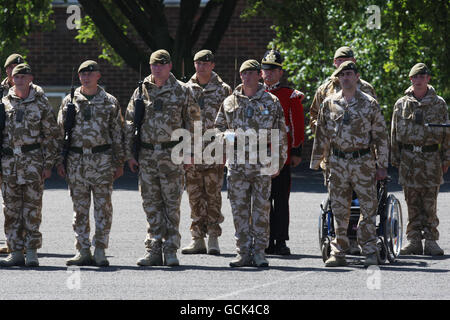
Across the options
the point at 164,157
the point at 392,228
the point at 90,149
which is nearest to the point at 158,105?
the point at 164,157

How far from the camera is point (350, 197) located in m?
Answer: 10.7

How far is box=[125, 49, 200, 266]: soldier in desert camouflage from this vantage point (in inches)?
421

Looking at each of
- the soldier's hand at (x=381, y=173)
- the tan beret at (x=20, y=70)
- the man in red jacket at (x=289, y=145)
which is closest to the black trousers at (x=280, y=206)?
the man in red jacket at (x=289, y=145)

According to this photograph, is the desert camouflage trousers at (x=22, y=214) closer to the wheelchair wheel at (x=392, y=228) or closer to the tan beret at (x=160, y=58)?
the tan beret at (x=160, y=58)

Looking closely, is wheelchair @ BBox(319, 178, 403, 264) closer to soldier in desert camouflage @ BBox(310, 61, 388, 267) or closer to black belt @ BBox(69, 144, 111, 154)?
soldier in desert camouflage @ BBox(310, 61, 388, 267)

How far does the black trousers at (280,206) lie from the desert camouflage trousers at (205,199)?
2.06 ft

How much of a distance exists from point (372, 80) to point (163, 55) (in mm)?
12836

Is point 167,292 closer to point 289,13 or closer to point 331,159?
point 331,159

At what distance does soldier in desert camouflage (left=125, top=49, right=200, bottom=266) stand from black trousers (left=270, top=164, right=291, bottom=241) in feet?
4.61

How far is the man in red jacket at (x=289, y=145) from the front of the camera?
38.4ft

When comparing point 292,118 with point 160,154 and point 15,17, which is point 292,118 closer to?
point 160,154

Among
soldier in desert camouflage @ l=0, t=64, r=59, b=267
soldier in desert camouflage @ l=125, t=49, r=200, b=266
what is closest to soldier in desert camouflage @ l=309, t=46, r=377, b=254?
soldier in desert camouflage @ l=125, t=49, r=200, b=266

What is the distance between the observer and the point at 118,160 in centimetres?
1078
